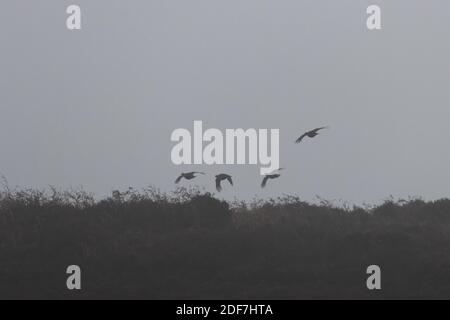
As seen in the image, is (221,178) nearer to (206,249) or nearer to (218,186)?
(218,186)

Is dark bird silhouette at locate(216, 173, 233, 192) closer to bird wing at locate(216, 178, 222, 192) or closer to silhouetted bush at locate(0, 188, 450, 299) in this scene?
bird wing at locate(216, 178, 222, 192)

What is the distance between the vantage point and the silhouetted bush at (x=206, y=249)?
679 inches

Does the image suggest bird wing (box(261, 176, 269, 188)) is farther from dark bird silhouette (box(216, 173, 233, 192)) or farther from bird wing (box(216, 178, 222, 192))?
bird wing (box(216, 178, 222, 192))

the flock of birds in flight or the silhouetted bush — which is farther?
the flock of birds in flight

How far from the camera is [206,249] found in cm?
1930

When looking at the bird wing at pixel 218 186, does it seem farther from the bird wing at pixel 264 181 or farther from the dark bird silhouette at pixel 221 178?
the bird wing at pixel 264 181

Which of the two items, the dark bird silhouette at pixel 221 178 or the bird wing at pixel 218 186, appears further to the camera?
the dark bird silhouette at pixel 221 178

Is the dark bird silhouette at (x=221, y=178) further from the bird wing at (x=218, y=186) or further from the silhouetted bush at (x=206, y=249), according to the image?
the silhouetted bush at (x=206, y=249)

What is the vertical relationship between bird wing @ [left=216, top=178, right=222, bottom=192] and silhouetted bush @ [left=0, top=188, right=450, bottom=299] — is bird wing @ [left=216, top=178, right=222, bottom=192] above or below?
above

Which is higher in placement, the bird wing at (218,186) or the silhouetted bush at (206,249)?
the bird wing at (218,186)

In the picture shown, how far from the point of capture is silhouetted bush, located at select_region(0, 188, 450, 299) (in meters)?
17.2
